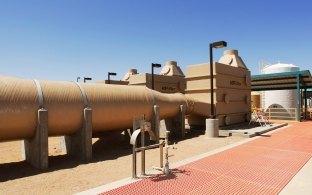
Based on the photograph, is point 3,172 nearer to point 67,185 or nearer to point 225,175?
point 67,185

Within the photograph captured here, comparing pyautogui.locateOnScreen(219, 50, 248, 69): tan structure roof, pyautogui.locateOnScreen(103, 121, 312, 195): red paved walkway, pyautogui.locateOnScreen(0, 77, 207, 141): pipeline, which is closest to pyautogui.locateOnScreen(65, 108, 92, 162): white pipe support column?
pyautogui.locateOnScreen(0, 77, 207, 141): pipeline

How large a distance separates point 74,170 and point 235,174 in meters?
6.45

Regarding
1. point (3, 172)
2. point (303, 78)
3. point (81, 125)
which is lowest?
point (3, 172)

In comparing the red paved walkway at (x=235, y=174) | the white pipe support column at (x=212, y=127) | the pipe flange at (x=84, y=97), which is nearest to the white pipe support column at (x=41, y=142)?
the pipe flange at (x=84, y=97)

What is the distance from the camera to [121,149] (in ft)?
50.4

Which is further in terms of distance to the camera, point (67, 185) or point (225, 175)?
point (225, 175)

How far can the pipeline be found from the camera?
34.3 ft

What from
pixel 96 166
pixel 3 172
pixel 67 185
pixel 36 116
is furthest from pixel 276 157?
pixel 3 172

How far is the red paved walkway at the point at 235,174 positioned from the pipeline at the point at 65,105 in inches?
208

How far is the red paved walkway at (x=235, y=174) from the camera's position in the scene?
26.2 feet

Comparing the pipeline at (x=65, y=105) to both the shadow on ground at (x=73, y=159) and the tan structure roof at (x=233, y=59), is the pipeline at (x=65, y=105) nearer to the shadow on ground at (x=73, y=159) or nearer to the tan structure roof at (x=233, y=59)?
the shadow on ground at (x=73, y=159)

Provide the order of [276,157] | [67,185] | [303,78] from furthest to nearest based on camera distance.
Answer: [303,78] < [276,157] < [67,185]

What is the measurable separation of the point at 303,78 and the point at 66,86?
2837cm

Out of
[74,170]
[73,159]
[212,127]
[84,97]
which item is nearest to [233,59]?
[212,127]
